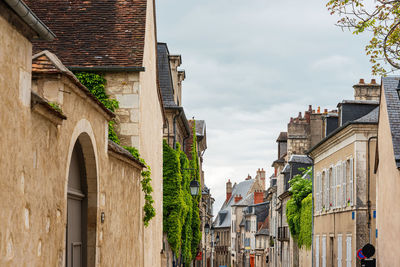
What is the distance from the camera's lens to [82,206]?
8.16 metres

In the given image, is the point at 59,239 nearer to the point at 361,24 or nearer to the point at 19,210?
the point at 19,210

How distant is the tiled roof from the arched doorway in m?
4.95

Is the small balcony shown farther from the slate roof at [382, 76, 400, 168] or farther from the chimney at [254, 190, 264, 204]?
the chimney at [254, 190, 264, 204]

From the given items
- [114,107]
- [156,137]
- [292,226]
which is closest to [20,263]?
[114,107]

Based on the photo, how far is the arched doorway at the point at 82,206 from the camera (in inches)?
301

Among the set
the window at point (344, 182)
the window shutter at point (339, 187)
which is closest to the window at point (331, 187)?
the window shutter at point (339, 187)

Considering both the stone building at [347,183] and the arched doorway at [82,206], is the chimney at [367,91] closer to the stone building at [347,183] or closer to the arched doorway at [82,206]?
the stone building at [347,183]

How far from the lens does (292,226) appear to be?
37.3 m

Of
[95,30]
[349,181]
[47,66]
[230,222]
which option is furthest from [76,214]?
[230,222]

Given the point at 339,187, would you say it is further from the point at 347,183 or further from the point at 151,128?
the point at 151,128

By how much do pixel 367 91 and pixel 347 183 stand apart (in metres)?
7.17

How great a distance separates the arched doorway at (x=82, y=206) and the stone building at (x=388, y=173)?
8.83 meters

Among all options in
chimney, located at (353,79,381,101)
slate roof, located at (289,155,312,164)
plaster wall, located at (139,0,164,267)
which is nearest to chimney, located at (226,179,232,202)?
slate roof, located at (289,155,312,164)

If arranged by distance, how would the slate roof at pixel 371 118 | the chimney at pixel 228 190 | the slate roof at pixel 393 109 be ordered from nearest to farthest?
1. the slate roof at pixel 393 109
2. the slate roof at pixel 371 118
3. the chimney at pixel 228 190
